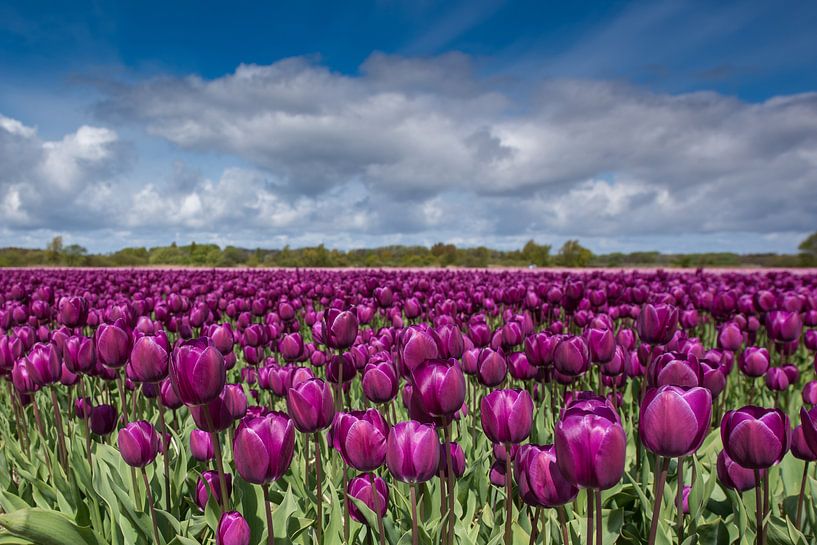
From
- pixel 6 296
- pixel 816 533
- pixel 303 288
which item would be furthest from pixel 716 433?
pixel 6 296

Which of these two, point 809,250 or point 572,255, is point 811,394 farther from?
point 809,250

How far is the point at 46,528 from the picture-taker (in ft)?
8.11

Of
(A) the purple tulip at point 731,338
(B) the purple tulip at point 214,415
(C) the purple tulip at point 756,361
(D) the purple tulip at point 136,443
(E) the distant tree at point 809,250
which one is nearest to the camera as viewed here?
(B) the purple tulip at point 214,415

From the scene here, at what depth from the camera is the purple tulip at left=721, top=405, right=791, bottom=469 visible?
5.49 ft

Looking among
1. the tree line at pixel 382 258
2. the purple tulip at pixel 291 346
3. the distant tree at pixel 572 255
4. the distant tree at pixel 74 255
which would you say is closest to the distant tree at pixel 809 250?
the tree line at pixel 382 258

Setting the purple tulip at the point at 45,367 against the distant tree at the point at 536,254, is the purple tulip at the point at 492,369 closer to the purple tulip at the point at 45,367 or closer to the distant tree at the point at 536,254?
the purple tulip at the point at 45,367

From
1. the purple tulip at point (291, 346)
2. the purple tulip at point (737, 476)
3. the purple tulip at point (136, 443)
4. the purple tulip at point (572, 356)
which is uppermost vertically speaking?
the purple tulip at point (572, 356)

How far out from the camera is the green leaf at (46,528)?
2402 mm

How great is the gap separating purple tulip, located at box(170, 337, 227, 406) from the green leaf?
1.40 meters

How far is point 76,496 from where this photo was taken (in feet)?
9.86

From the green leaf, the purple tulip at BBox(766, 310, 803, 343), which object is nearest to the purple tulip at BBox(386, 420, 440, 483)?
the green leaf

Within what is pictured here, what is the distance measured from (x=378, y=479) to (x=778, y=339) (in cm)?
379

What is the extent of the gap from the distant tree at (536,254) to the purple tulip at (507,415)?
57.6 meters

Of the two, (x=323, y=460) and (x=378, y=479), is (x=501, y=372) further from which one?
(x=323, y=460)
